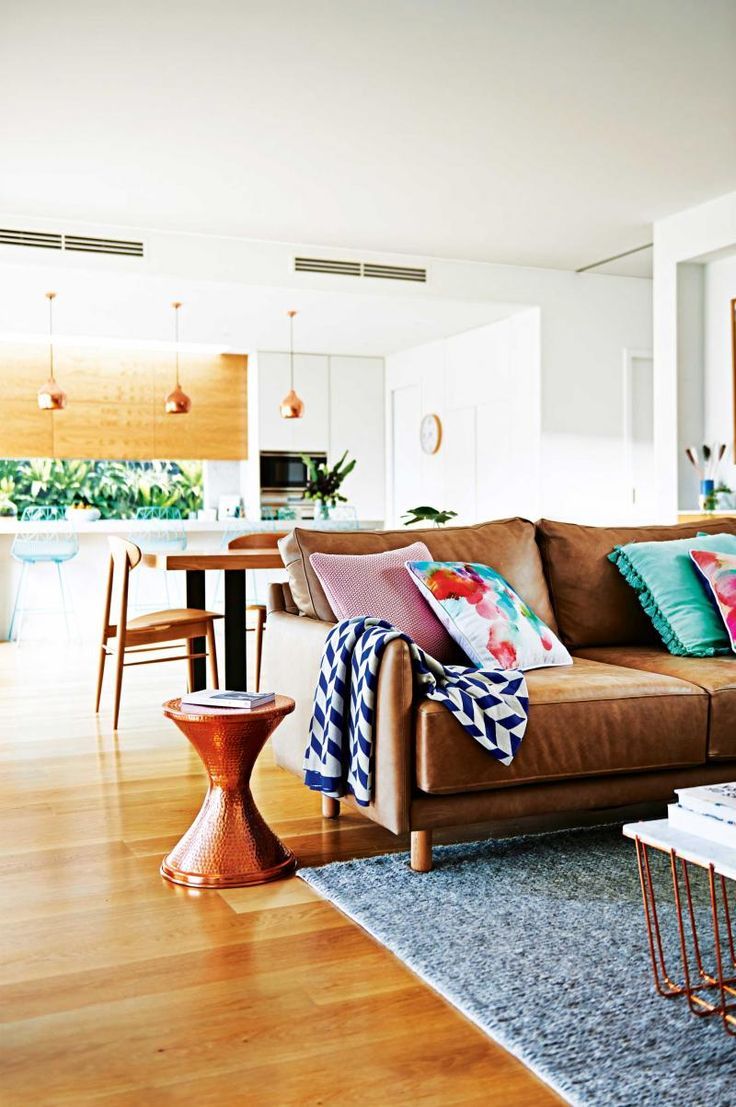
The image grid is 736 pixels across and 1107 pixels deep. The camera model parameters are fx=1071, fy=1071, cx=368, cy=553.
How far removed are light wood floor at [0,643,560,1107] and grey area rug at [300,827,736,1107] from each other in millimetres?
63

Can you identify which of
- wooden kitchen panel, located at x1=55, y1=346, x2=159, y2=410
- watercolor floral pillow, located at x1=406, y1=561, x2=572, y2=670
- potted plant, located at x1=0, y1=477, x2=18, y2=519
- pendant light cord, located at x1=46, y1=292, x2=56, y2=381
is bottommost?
watercolor floral pillow, located at x1=406, y1=561, x2=572, y2=670

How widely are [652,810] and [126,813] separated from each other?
5.41 ft

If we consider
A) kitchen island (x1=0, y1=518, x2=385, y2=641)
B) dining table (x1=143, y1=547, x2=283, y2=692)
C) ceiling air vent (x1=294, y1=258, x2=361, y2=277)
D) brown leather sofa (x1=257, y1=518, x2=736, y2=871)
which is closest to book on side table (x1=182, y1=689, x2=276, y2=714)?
brown leather sofa (x1=257, y1=518, x2=736, y2=871)

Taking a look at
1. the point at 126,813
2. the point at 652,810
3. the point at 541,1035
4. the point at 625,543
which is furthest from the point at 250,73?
the point at 541,1035

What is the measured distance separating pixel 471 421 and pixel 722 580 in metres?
5.91

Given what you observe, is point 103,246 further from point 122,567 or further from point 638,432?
point 638,432

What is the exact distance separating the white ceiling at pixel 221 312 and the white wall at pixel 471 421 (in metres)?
0.21

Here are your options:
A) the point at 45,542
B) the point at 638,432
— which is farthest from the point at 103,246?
the point at 638,432

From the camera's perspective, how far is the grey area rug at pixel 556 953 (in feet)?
5.72

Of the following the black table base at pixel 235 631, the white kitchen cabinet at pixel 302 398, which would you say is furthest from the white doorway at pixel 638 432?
the black table base at pixel 235 631

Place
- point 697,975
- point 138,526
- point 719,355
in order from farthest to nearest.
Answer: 1. point 138,526
2. point 719,355
3. point 697,975

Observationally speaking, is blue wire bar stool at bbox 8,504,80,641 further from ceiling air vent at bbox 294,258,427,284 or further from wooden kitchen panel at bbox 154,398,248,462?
ceiling air vent at bbox 294,258,427,284

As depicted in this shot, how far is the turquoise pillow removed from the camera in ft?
11.4

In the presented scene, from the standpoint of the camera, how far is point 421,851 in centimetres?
276
